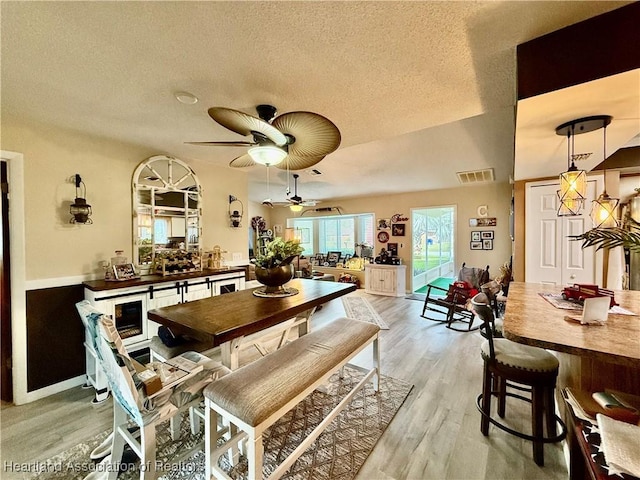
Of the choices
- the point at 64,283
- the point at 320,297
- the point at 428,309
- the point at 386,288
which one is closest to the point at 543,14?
the point at 320,297

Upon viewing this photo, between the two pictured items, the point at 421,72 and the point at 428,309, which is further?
the point at 428,309

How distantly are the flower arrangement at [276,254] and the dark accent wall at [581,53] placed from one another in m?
1.72

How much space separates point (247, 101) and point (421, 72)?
1.26m

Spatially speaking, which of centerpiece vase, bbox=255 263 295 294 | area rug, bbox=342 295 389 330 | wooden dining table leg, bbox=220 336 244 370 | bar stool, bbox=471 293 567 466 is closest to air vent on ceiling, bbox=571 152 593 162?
bar stool, bbox=471 293 567 466

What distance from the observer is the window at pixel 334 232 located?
7609mm

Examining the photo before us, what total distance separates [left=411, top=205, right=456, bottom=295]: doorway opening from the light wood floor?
3.93 metres

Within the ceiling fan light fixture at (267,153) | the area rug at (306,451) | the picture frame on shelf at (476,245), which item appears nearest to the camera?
the area rug at (306,451)

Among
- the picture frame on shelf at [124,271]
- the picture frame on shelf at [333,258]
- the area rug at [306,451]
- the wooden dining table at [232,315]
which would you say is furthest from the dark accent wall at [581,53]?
the picture frame on shelf at [333,258]

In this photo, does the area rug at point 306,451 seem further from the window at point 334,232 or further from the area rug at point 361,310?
the window at point 334,232

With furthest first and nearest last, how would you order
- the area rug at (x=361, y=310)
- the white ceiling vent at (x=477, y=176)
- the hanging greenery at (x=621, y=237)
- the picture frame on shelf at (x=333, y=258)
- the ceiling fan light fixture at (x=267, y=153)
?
the picture frame on shelf at (x=333, y=258) → the white ceiling vent at (x=477, y=176) → the area rug at (x=361, y=310) → the ceiling fan light fixture at (x=267, y=153) → the hanging greenery at (x=621, y=237)

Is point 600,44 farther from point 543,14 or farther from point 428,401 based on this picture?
point 428,401

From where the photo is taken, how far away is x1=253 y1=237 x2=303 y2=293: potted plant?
81.1 inches

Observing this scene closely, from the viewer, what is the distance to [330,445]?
173cm

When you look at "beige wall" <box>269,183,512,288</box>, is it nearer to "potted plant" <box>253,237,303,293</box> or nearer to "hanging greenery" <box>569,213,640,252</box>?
"hanging greenery" <box>569,213,640,252</box>
